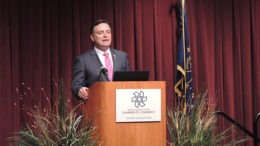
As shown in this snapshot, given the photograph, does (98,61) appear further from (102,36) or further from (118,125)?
(118,125)

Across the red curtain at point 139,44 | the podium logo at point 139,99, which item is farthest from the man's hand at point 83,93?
the red curtain at point 139,44

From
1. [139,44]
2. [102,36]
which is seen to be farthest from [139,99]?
[139,44]

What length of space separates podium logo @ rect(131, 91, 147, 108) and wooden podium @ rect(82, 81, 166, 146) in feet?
0.16

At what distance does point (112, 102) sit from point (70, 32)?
2.48 metres

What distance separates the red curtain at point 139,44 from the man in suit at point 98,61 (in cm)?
112

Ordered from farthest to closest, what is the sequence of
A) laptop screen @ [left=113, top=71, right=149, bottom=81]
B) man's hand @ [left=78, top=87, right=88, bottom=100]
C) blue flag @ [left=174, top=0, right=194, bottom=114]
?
1. blue flag @ [left=174, top=0, right=194, bottom=114]
2. man's hand @ [left=78, top=87, right=88, bottom=100]
3. laptop screen @ [left=113, top=71, right=149, bottom=81]

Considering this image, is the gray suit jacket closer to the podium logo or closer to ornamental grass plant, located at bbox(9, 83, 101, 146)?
ornamental grass plant, located at bbox(9, 83, 101, 146)

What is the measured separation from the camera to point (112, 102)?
2402mm

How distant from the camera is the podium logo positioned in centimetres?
242

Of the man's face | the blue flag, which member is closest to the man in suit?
the man's face

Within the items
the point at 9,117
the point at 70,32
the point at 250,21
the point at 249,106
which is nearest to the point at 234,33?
the point at 250,21

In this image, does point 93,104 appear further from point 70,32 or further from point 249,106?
point 249,106

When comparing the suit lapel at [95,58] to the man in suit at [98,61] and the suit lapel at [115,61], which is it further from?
the suit lapel at [115,61]

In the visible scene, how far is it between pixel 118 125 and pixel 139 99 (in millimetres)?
227
